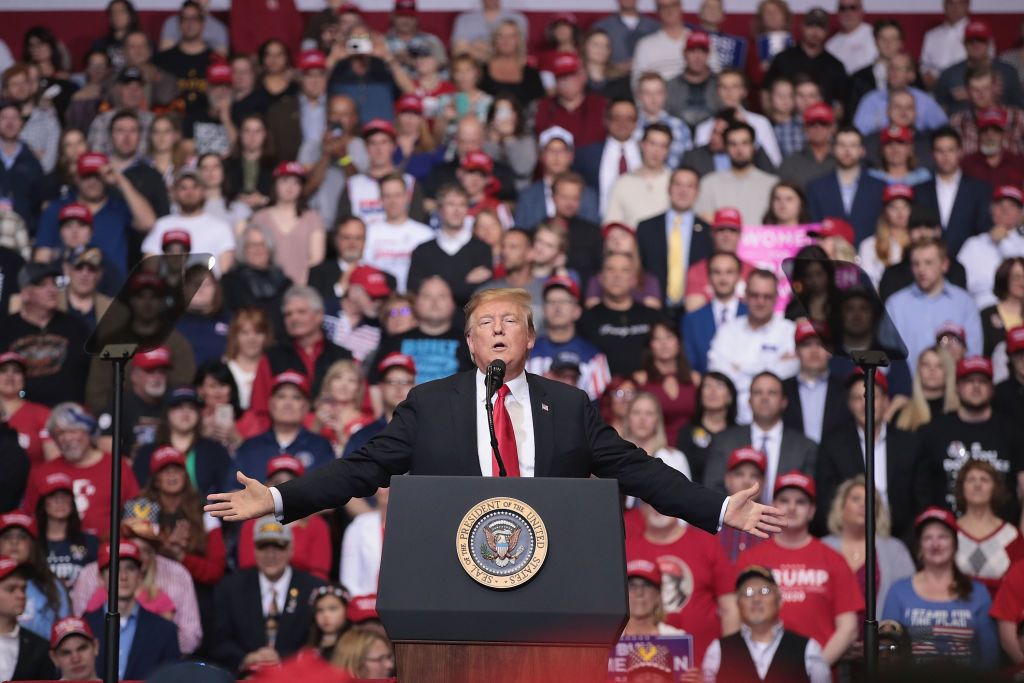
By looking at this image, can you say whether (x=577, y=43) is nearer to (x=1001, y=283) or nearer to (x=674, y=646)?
(x=1001, y=283)

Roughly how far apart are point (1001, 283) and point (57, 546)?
16.5 feet

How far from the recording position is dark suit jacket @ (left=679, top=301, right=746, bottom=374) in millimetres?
8391

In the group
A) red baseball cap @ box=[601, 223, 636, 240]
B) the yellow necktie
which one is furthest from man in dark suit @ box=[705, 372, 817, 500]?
red baseball cap @ box=[601, 223, 636, 240]

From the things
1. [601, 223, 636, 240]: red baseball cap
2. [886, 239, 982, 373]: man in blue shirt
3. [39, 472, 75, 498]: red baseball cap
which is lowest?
[39, 472, 75, 498]: red baseball cap

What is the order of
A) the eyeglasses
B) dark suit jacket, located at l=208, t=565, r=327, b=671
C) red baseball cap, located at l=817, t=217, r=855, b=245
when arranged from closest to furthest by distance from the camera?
the eyeglasses < dark suit jacket, located at l=208, t=565, r=327, b=671 < red baseball cap, located at l=817, t=217, r=855, b=245

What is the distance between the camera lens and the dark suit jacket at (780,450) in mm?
7492

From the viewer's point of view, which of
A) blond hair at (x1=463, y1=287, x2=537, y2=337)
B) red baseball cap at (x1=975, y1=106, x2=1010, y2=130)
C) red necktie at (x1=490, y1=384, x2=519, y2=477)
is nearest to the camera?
red necktie at (x1=490, y1=384, x2=519, y2=477)

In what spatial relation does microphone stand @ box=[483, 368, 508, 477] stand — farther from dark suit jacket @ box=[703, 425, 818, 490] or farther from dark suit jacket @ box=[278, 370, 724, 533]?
dark suit jacket @ box=[703, 425, 818, 490]

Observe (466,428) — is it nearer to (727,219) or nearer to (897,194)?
(727,219)

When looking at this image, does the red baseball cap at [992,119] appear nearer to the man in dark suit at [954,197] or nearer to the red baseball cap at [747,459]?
the man in dark suit at [954,197]

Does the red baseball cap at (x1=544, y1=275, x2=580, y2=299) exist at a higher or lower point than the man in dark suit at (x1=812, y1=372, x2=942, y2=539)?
higher

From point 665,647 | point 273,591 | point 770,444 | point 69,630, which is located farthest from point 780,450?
point 69,630

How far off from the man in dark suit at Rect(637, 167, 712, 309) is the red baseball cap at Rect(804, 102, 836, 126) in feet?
3.57

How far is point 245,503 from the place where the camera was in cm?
359
